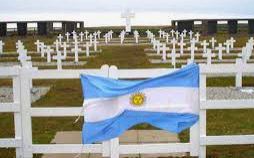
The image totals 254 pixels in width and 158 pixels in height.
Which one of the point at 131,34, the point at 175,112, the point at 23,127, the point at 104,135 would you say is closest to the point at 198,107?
the point at 175,112

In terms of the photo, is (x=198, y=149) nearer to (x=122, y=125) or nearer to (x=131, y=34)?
(x=122, y=125)

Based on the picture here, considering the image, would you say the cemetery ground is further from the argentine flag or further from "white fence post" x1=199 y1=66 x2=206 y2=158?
the argentine flag

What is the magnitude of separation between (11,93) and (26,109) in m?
9.00

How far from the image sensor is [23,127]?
782cm

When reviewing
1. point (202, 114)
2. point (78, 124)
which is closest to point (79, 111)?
point (202, 114)

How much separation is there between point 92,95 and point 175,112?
109cm

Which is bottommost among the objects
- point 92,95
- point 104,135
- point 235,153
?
point 235,153

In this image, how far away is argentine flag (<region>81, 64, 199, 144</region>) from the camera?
7238 millimetres

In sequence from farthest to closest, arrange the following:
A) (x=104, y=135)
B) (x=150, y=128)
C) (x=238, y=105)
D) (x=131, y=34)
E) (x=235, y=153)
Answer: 1. (x=131, y=34)
2. (x=150, y=128)
3. (x=235, y=153)
4. (x=238, y=105)
5. (x=104, y=135)

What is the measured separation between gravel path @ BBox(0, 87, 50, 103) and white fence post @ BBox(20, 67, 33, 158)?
710 cm

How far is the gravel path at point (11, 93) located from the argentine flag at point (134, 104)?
25.8 ft

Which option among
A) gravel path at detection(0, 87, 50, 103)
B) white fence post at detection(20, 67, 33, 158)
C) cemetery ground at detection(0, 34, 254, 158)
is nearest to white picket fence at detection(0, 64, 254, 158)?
white fence post at detection(20, 67, 33, 158)

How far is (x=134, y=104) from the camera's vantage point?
7.27 meters

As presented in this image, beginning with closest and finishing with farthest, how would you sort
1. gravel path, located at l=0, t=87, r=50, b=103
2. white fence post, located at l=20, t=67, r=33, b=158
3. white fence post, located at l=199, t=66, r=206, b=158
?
white fence post, located at l=199, t=66, r=206, b=158 < white fence post, located at l=20, t=67, r=33, b=158 < gravel path, located at l=0, t=87, r=50, b=103
